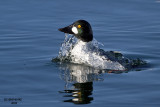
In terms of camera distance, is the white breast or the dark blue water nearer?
the dark blue water

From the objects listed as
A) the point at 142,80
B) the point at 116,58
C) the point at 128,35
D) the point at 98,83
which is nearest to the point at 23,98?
the point at 98,83

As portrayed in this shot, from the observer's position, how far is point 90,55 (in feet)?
43.2

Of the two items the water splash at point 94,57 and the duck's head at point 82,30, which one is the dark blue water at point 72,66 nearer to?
the water splash at point 94,57

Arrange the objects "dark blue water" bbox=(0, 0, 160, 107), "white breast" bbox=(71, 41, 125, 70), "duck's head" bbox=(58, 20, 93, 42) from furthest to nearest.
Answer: "duck's head" bbox=(58, 20, 93, 42), "white breast" bbox=(71, 41, 125, 70), "dark blue water" bbox=(0, 0, 160, 107)

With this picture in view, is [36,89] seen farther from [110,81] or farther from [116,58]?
[116,58]

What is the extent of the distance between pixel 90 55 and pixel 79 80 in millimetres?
1639

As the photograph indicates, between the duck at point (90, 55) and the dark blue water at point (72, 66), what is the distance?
32cm

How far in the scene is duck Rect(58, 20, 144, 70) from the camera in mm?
12805

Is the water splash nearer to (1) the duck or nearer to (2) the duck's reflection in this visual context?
(1) the duck

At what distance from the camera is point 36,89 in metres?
10.7

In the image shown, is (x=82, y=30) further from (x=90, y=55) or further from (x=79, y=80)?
(x=79, y=80)

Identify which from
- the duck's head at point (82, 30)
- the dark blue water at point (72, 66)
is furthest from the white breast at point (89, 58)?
the dark blue water at point (72, 66)

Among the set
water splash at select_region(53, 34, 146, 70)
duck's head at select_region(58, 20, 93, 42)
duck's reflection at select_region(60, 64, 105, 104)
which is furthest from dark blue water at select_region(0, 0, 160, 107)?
duck's head at select_region(58, 20, 93, 42)

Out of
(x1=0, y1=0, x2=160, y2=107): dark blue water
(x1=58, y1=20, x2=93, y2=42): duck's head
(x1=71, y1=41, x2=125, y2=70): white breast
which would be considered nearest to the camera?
(x1=0, y1=0, x2=160, y2=107): dark blue water
